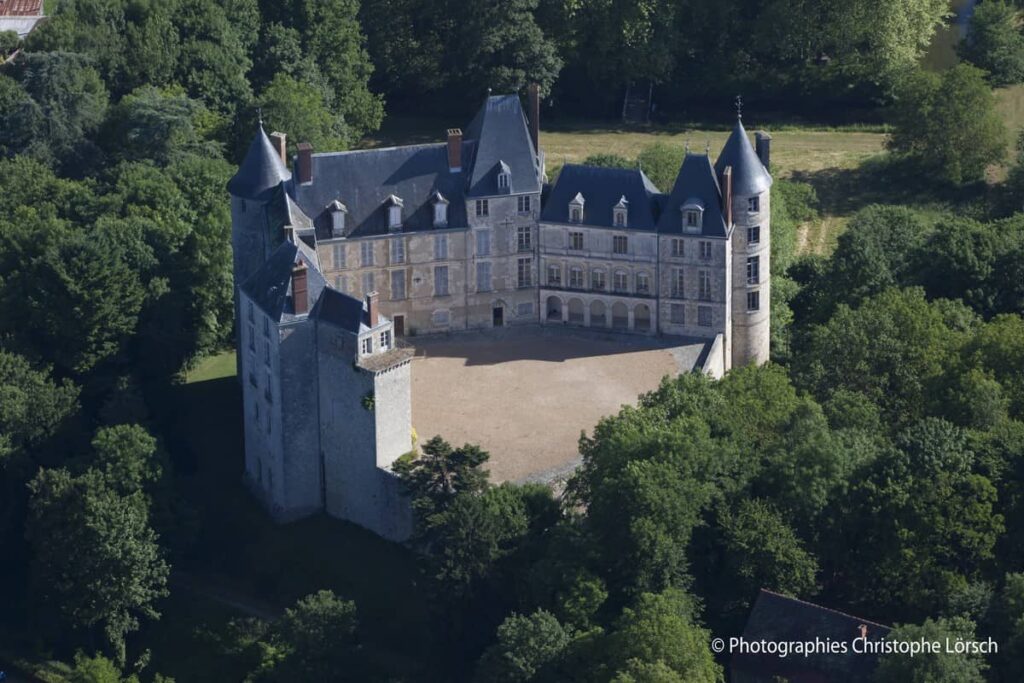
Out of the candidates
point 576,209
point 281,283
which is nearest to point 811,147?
point 576,209

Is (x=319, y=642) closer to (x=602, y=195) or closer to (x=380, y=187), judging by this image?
(x=380, y=187)

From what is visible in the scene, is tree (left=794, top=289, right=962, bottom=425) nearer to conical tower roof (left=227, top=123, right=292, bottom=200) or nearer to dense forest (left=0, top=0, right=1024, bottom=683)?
dense forest (left=0, top=0, right=1024, bottom=683)

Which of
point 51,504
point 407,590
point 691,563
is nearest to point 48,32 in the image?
point 51,504

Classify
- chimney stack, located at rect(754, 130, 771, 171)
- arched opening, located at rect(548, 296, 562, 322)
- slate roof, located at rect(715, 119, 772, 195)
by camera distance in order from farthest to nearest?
arched opening, located at rect(548, 296, 562, 322)
chimney stack, located at rect(754, 130, 771, 171)
slate roof, located at rect(715, 119, 772, 195)

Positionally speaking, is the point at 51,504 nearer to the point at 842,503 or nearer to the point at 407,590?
the point at 407,590

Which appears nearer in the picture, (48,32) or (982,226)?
(982,226)

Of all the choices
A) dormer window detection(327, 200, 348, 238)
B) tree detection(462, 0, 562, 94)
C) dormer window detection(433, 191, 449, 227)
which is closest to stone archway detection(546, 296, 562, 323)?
dormer window detection(433, 191, 449, 227)

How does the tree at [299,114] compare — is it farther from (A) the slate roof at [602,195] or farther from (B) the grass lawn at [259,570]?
(B) the grass lawn at [259,570]
